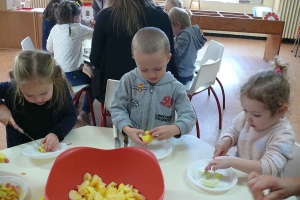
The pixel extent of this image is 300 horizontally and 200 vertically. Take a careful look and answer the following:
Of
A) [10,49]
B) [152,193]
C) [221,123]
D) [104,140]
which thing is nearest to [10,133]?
[104,140]

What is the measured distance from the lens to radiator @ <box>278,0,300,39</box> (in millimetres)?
5727

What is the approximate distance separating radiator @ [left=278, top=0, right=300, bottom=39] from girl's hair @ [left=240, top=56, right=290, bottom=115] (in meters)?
5.12

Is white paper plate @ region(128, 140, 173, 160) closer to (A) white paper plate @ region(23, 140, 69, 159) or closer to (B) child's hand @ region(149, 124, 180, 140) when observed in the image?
(B) child's hand @ region(149, 124, 180, 140)

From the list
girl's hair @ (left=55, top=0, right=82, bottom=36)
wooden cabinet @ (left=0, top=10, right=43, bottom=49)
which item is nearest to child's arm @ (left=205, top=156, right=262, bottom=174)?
girl's hair @ (left=55, top=0, right=82, bottom=36)

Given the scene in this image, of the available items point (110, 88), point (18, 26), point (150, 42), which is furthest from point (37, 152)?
point (18, 26)

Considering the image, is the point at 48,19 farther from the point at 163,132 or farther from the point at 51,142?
the point at 163,132

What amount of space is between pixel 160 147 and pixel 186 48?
1.36 metres

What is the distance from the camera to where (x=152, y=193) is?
3.09 feet

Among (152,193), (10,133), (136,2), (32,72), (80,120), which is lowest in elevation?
(80,120)

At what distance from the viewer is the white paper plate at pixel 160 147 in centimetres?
118

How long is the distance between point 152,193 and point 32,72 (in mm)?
670

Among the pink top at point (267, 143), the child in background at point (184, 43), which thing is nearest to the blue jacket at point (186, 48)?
the child in background at point (184, 43)

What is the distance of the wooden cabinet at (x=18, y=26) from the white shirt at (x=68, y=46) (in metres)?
2.32

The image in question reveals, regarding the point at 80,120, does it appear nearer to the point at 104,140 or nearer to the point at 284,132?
the point at 104,140
